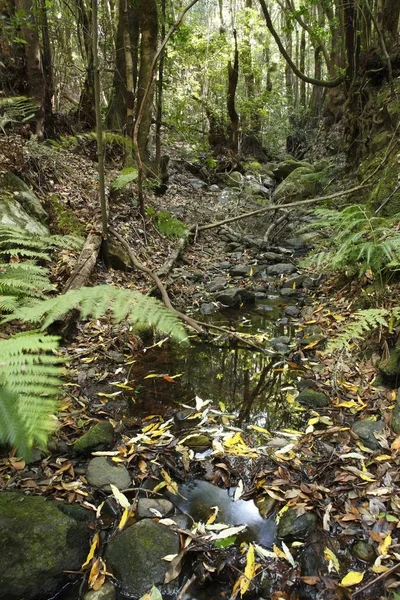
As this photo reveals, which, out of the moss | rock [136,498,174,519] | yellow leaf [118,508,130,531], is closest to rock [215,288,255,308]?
the moss

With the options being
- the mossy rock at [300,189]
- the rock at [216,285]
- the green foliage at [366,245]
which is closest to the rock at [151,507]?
the green foliage at [366,245]

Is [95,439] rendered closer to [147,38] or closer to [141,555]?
[141,555]

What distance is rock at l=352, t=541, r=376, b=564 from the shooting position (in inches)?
79.2

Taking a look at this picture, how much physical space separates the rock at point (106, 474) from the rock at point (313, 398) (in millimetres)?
1535

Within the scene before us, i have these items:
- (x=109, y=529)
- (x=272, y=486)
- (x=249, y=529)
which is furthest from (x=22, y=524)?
(x=272, y=486)

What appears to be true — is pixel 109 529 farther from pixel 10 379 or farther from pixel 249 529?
pixel 10 379

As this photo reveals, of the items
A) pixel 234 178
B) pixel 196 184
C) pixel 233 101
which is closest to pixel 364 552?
pixel 196 184

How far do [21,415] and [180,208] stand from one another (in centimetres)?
797

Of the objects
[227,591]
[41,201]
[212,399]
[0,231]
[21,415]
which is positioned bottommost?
[227,591]

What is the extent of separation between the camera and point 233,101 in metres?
13.3

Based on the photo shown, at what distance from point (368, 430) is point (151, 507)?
152 cm

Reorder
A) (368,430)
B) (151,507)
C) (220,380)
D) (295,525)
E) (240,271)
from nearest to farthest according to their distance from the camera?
(295,525) → (151,507) → (368,430) → (220,380) → (240,271)

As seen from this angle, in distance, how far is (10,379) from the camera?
1.29 meters

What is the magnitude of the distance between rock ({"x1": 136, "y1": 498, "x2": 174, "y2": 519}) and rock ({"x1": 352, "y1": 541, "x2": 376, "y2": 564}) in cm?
98
